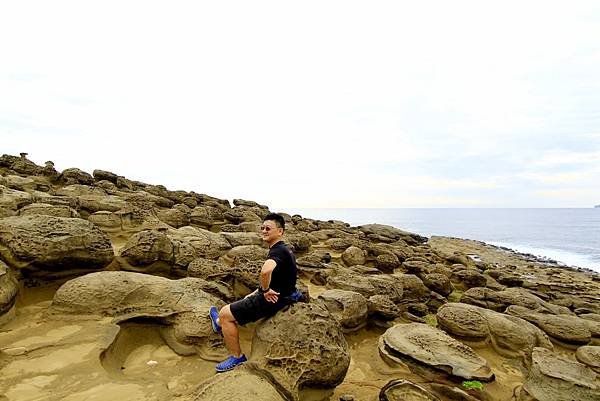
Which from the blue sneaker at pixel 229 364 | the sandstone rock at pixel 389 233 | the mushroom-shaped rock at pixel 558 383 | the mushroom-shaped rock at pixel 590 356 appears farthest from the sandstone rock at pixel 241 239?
the sandstone rock at pixel 389 233

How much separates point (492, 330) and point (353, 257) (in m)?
5.75

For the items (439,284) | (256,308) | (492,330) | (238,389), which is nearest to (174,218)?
(439,284)

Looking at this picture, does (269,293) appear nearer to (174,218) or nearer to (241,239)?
(241,239)

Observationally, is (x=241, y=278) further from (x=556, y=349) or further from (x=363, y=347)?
(x=556, y=349)

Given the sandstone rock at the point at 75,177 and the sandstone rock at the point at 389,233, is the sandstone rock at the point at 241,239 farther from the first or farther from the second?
the sandstone rock at the point at 389,233

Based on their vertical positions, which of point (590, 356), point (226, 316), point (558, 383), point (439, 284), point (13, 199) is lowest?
point (590, 356)

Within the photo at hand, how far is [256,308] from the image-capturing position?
3885mm

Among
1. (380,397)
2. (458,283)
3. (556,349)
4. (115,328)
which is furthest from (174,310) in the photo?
(458,283)

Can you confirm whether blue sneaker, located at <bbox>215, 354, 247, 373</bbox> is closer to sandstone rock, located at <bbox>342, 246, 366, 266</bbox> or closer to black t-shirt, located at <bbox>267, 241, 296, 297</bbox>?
black t-shirt, located at <bbox>267, 241, 296, 297</bbox>

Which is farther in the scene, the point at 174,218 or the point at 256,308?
the point at 174,218

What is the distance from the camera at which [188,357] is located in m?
4.58

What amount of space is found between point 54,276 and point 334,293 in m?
4.92

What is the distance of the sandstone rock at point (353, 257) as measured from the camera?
40.3 feet

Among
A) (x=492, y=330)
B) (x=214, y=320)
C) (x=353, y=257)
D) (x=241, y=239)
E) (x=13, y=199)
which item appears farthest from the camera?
(x=353, y=257)
